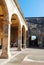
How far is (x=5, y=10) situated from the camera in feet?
37.1

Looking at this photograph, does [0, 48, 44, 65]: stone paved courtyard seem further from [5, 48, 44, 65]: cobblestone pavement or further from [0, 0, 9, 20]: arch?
[0, 0, 9, 20]: arch

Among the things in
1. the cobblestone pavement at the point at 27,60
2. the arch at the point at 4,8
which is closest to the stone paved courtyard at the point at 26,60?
the cobblestone pavement at the point at 27,60

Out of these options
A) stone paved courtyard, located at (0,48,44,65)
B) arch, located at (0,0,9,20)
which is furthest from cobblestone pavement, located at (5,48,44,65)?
arch, located at (0,0,9,20)

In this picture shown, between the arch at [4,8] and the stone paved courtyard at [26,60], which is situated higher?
the arch at [4,8]

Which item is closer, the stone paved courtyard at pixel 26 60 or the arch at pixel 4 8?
the stone paved courtyard at pixel 26 60

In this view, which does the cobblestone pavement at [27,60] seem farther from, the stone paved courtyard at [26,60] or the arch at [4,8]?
the arch at [4,8]

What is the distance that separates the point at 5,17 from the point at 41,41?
21177mm

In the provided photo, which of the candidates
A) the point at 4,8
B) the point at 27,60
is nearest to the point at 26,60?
the point at 27,60

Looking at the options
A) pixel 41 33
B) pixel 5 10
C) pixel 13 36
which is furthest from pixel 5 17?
pixel 41 33

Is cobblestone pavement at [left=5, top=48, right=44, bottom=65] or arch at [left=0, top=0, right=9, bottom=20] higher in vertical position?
arch at [left=0, top=0, right=9, bottom=20]

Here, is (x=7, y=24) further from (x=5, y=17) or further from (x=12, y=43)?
(x=12, y=43)

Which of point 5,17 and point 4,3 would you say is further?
point 5,17

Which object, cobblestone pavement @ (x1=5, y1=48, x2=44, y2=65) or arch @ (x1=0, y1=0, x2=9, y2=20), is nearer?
cobblestone pavement @ (x1=5, y1=48, x2=44, y2=65)

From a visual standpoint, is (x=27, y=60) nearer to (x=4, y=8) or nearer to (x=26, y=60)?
(x=26, y=60)
